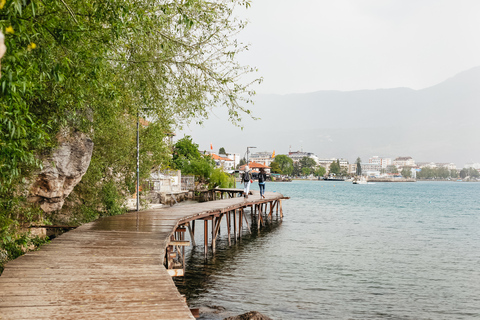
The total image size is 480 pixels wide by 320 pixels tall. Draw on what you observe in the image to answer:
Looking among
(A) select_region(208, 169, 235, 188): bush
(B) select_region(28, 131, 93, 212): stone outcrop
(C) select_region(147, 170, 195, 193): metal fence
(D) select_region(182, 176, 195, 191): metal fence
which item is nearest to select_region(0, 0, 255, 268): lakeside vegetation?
(B) select_region(28, 131, 93, 212): stone outcrop

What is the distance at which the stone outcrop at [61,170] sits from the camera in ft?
45.2

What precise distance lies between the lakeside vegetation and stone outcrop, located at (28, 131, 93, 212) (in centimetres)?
30

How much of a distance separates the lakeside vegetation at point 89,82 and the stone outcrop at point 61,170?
0.97 feet

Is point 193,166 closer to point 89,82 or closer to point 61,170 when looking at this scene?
point 61,170

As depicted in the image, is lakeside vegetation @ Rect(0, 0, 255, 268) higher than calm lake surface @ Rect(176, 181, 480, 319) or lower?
higher

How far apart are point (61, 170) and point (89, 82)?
279 inches

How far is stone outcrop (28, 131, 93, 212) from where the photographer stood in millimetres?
13789

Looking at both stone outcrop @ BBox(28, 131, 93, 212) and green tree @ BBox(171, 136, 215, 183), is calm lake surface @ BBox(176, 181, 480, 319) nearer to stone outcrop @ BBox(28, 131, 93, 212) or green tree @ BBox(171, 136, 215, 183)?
stone outcrop @ BBox(28, 131, 93, 212)

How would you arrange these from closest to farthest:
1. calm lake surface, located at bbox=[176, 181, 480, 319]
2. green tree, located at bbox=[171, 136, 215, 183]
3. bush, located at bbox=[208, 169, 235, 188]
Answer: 1. calm lake surface, located at bbox=[176, 181, 480, 319]
2. bush, located at bbox=[208, 169, 235, 188]
3. green tree, located at bbox=[171, 136, 215, 183]

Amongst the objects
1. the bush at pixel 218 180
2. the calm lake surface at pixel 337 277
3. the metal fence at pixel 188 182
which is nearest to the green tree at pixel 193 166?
the bush at pixel 218 180

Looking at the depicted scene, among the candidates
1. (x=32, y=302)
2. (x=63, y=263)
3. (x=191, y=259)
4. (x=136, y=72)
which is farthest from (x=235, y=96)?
(x=191, y=259)

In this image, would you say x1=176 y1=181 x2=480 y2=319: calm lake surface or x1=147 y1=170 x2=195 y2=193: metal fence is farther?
x1=147 y1=170 x2=195 y2=193: metal fence

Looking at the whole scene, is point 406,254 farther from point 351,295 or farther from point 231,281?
point 231,281

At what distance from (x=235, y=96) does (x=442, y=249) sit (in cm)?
1999
